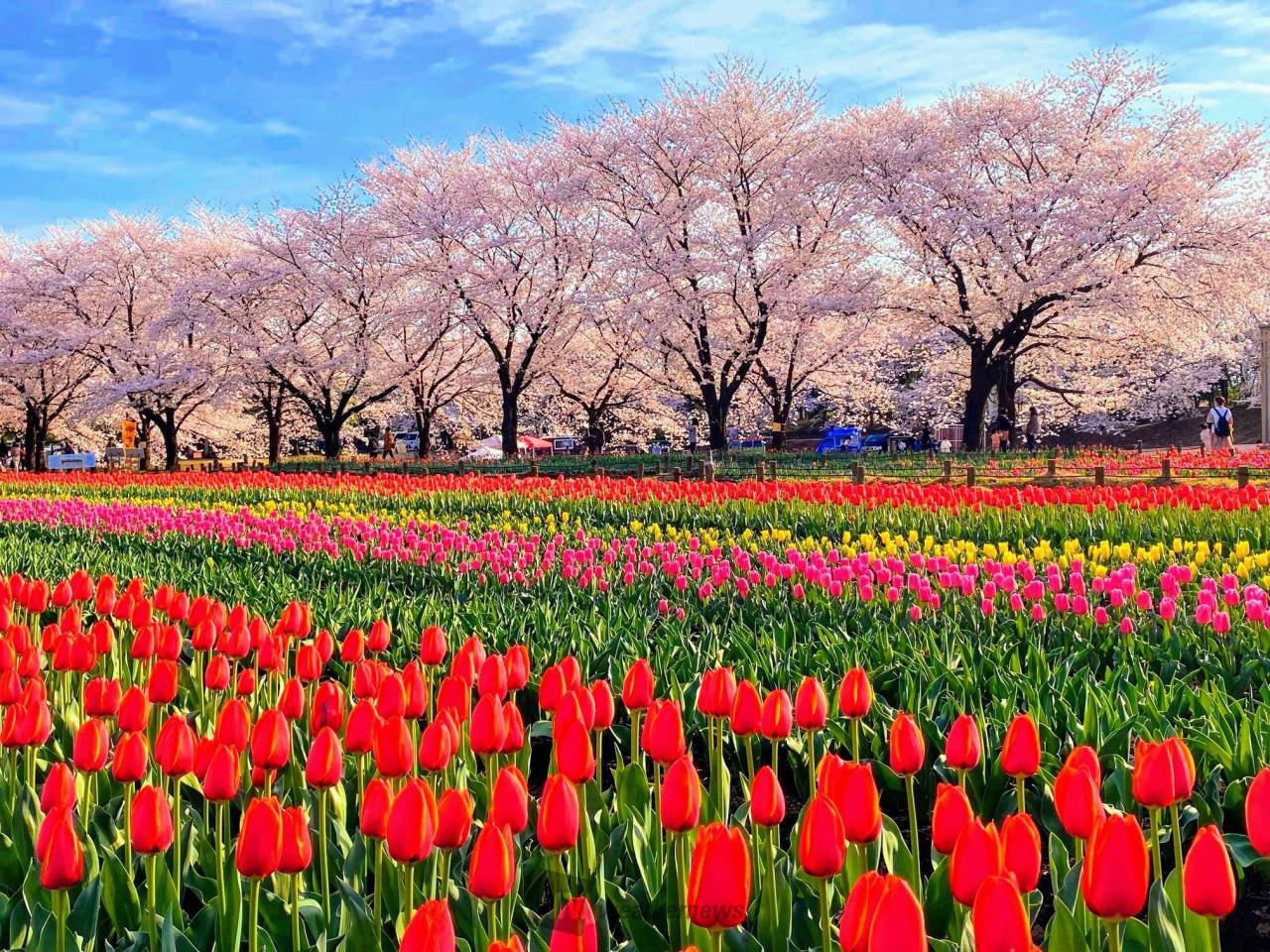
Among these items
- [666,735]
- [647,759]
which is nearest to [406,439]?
[647,759]

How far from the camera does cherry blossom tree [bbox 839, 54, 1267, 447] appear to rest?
86.6ft

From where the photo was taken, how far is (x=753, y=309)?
31.2 m

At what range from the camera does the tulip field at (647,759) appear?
1.74 meters

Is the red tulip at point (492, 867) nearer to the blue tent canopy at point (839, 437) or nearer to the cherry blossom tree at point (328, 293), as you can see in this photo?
the cherry blossom tree at point (328, 293)

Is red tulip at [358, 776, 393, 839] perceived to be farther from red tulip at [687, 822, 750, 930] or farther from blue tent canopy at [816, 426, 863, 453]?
blue tent canopy at [816, 426, 863, 453]

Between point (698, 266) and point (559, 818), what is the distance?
28811 mm

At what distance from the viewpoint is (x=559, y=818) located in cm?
178

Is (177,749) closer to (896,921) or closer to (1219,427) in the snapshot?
(896,921)

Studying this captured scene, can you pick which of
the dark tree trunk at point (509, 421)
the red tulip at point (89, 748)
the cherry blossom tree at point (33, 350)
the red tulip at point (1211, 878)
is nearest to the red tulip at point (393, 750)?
the red tulip at point (89, 748)

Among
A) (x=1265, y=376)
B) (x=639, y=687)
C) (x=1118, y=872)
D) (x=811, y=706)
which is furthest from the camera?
(x=1265, y=376)

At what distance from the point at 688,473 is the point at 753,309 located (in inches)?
471

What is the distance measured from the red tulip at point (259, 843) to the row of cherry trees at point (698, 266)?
27161 mm

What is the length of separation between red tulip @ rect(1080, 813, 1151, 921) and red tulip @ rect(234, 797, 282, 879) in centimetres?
123

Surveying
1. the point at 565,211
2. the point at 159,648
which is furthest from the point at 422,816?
the point at 565,211
